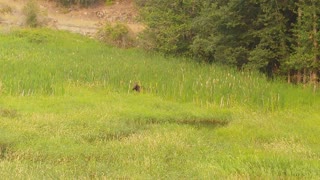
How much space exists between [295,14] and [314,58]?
3490 millimetres

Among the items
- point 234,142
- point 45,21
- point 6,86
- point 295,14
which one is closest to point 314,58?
point 295,14

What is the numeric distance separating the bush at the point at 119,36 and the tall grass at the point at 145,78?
657cm

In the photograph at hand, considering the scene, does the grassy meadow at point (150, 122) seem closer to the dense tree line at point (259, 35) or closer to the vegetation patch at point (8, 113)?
the vegetation patch at point (8, 113)

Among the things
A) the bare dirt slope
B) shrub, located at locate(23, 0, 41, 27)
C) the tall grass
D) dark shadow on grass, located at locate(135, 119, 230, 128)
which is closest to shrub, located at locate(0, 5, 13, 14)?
the bare dirt slope

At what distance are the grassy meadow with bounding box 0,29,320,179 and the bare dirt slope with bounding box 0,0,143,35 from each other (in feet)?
62.2

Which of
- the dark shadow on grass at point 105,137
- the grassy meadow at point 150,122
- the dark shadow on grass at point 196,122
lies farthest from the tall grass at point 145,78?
the dark shadow on grass at point 105,137

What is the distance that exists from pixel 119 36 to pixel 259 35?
12854 millimetres

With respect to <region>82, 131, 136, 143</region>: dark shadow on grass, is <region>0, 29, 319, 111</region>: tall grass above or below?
above

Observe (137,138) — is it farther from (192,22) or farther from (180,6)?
(180,6)

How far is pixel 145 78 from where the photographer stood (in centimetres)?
1675

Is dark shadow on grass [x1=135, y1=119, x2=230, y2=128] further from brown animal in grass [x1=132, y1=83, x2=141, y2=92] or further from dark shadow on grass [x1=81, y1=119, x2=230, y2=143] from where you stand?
brown animal in grass [x1=132, y1=83, x2=141, y2=92]

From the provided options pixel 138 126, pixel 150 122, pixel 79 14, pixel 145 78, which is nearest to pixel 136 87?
pixel 145 78

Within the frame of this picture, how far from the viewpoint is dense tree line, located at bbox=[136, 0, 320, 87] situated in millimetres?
17234

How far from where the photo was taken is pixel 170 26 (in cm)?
2612
